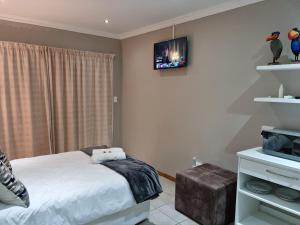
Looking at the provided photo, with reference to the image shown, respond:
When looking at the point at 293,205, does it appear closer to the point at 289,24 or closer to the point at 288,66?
the point at 288,66

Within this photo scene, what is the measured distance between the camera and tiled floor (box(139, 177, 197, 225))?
2.56m

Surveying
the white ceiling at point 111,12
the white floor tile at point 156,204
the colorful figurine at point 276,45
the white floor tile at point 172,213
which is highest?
the white ceiling at point 111,12

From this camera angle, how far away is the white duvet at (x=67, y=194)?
5.70 feet

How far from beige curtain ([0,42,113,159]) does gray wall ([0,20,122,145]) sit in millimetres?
131

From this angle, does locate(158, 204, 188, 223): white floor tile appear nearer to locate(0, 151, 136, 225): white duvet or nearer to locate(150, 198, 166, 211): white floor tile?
locate(150, 198, 166, 211): white floor tile

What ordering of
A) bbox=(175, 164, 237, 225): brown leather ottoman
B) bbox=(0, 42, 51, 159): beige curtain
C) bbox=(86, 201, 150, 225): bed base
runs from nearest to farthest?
bbox=(86, 201, 150, 225): bed base, bbox=(175, 164, 237, 225): brown leather ottoman, bbox=(0, 42, 51, 159): beige curtain

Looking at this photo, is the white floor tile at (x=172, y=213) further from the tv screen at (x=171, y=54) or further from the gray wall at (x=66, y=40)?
the gray wall at (x=66, y=40)

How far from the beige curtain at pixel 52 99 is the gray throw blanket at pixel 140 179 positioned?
1.76 meters

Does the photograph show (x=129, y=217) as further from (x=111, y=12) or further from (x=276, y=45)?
(x=111, y=12)

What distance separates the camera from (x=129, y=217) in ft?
7.79

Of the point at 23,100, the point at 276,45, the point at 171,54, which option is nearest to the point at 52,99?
the point at 23,100

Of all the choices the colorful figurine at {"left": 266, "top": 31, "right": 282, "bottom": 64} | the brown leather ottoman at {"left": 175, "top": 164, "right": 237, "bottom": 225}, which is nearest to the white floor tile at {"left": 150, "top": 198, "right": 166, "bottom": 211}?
the brown leather ottoman at {"left": 175, "top": 164, "right": 237, "bottom": 225}

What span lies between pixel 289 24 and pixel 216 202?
1.96m

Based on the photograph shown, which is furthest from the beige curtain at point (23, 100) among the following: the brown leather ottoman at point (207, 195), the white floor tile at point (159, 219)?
the brown leather ottoman at point (207, 195)
